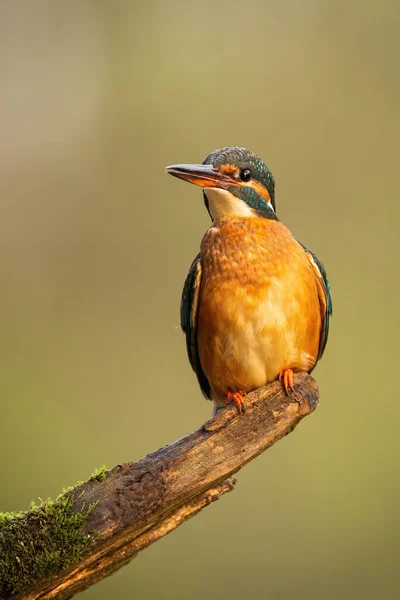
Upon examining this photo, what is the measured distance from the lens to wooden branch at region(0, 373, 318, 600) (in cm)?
240

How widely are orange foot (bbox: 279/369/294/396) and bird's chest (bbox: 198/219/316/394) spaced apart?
36mm

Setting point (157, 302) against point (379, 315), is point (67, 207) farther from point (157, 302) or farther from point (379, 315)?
point (379, 315)

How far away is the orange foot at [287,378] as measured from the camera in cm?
310

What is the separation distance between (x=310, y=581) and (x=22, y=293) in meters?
3.17

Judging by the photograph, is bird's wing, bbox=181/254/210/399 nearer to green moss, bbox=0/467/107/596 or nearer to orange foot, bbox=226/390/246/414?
orange foot, bbox=226/390/246/414

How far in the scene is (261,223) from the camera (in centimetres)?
340

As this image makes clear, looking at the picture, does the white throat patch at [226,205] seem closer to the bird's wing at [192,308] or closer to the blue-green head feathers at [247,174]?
the blue-green head feathers at [247,174]

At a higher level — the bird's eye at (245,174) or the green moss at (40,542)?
the bird's eye at (245,174)

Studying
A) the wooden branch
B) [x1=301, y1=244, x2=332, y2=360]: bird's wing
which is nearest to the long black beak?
[x1=301, y1=244, x2=332, y2=360]: bird's wing

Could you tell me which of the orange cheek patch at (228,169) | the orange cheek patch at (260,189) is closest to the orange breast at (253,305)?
the orange cheek patch at (260,189)

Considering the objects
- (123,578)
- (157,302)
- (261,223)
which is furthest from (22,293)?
(261,223)

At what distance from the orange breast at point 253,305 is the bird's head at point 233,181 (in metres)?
0.06

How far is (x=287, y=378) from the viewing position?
3.14 m

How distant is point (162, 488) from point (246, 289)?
0.98 metres
